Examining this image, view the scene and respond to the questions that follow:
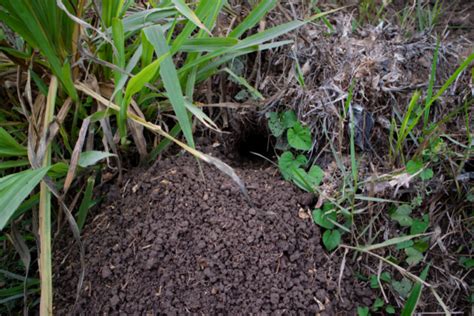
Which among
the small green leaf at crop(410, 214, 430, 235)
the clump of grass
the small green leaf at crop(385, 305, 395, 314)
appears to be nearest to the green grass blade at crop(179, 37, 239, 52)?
the clump of grass

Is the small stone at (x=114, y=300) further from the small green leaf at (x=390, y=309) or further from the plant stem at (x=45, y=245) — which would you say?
the small green leaf at (x=390, y=309)

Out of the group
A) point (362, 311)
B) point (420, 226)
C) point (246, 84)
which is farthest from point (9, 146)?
point (420, 226)

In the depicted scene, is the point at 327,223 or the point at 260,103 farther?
the point at 260,103

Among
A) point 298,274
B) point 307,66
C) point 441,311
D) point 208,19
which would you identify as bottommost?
point 441,311

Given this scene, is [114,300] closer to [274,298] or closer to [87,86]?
[274,298]

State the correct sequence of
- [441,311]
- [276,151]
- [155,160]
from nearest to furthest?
[441,311]
[155,160]
[276,151]

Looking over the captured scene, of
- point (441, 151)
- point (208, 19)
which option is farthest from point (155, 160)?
point (441, 151)

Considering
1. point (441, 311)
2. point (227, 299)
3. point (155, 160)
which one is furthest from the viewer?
point (155, 160)

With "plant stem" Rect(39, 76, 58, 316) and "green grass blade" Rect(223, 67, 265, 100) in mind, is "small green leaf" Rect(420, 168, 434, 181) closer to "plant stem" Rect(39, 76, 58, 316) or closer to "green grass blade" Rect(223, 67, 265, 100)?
"green grass blade" Rect(223, 67, 265, 100)

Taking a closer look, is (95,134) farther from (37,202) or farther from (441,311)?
(441,311)
